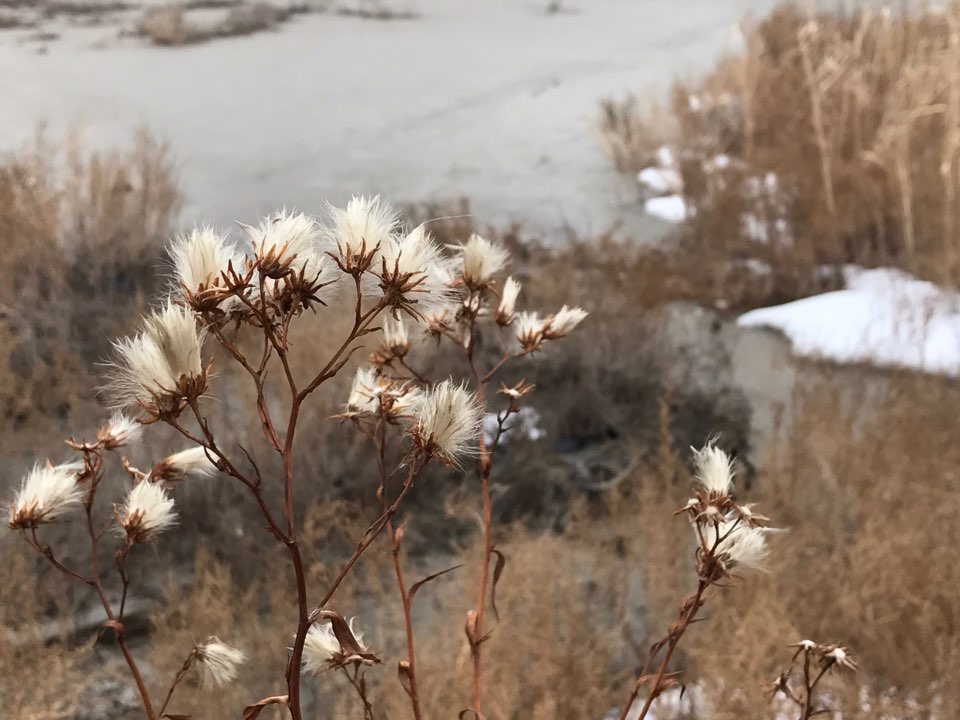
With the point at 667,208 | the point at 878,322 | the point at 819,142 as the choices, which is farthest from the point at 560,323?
the point at 819,142

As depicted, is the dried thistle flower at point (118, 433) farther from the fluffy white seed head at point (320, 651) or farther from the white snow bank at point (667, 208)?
the white snow bank at point (667, 208)

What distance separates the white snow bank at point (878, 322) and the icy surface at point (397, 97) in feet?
1.73

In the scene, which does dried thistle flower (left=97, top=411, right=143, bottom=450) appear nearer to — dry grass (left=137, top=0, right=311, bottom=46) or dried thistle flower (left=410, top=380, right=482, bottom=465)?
dried thistle flower (left=410, top=380, right=482, bottom=465)

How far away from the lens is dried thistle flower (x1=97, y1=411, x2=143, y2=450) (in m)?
0.58

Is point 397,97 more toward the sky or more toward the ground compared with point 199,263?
more toward the ground

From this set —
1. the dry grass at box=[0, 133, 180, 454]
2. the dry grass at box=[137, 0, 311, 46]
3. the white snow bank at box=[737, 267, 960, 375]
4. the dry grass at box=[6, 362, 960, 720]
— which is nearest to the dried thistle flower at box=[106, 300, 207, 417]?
the dry grass at box=[6, 362, 960, 720]

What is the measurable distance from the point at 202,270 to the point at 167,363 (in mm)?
56

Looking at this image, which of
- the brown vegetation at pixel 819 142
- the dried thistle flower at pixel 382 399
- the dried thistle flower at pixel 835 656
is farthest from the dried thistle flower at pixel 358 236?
the brown vegetation at pixel 819 142

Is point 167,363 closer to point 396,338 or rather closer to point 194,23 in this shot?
point 396,338

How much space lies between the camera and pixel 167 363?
Answer: 374 millimetres

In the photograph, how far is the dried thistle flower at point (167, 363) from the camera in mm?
370

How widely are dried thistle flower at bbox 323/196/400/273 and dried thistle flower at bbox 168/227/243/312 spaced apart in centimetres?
6

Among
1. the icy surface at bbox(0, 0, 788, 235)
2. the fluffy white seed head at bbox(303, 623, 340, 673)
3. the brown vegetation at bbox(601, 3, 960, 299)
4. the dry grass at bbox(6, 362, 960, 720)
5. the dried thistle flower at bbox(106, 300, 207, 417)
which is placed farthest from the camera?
the brown vegetation at bbox(601, 3, 960, 299)

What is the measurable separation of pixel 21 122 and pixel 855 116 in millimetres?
2408
